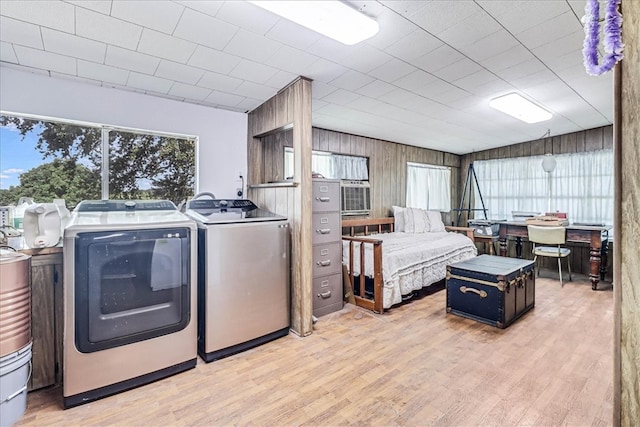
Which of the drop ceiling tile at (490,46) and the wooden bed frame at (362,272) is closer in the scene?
the drop ceiling tile at (490,46)

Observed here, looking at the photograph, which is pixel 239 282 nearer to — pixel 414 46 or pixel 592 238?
pixel 414 46

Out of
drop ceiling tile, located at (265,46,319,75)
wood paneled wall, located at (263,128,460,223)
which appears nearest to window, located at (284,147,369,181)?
wood paneled wall, located at (263,128,460,223)

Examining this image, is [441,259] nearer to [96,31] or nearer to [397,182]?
[397,182]

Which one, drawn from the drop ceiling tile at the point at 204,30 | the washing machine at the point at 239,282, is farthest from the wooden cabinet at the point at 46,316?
the drop ceiling tile at the point at 204,30

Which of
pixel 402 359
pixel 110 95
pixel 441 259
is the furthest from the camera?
pixel 441 259

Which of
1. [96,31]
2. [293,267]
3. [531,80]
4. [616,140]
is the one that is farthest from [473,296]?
[96,31]

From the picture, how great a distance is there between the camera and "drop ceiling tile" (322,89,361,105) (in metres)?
2.98

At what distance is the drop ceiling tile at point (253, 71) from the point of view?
7.66ft

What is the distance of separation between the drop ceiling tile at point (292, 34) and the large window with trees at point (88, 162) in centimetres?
153

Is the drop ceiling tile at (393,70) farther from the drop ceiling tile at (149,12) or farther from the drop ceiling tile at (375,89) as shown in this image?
the drop ceiling tile at (149,12)

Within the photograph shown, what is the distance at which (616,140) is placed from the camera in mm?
720

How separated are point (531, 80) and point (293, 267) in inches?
109

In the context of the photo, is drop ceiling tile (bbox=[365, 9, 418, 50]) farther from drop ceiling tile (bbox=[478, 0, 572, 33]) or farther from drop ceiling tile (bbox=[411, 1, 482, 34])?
drop ceiling tile (bbox=[478, 0, 572, 33])

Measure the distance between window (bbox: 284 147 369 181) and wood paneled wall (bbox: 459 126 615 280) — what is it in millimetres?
3064
